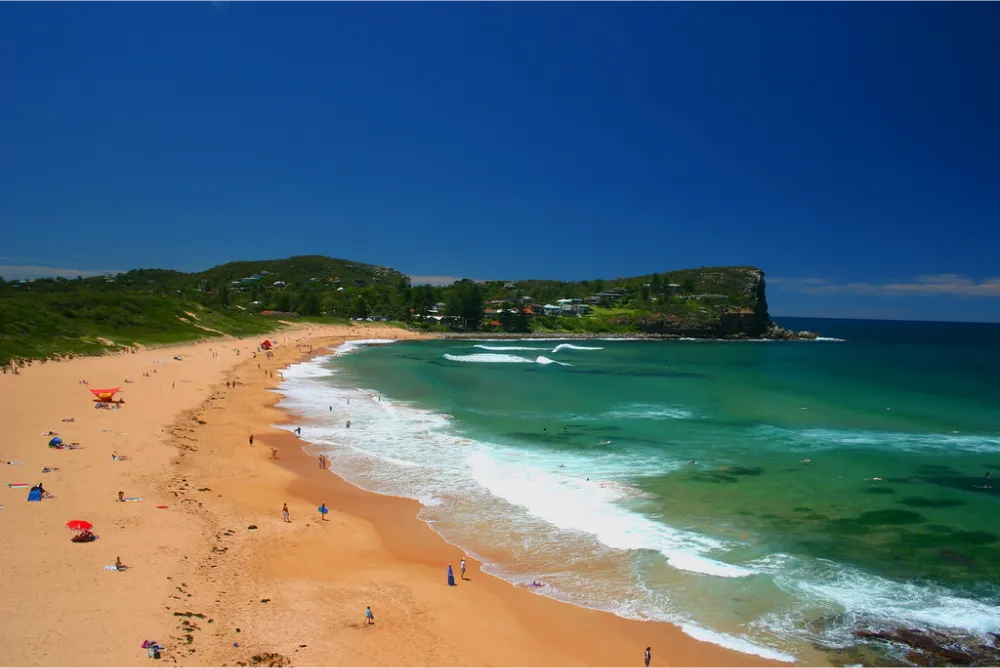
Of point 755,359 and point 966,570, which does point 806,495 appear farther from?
point 755,359

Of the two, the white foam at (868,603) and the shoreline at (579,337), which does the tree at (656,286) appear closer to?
the shoreline at (579,337)

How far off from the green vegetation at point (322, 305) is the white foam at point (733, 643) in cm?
3858

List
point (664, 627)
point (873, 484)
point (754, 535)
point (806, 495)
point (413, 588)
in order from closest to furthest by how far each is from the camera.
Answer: point (664, 627) < point (413, 588) < point (754, 535) < point (806, 495) < point (873, 484)

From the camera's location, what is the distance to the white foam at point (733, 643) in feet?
32.2

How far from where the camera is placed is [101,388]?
1150 inches

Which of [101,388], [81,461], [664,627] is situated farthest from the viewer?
[101,388]

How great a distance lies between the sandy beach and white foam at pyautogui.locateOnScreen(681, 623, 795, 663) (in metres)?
0.23

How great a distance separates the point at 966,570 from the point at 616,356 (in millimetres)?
59773

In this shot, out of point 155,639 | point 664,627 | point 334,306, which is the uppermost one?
point 334,306

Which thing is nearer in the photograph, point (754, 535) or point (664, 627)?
point (664, 627)

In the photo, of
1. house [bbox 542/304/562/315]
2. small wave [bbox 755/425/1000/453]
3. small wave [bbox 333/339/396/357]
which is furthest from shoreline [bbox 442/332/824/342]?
small wave [bbox 755/425/1000/453]

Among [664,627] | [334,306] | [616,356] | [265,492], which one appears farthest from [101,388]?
[334,306]

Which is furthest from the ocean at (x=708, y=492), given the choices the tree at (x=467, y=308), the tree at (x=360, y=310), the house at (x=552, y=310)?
the house at (x=552, y=310)

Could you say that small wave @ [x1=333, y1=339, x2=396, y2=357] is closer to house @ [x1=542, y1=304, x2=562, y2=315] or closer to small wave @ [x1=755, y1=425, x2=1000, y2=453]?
house @ [x1=542, y1=304, x2=562, y2=315]
